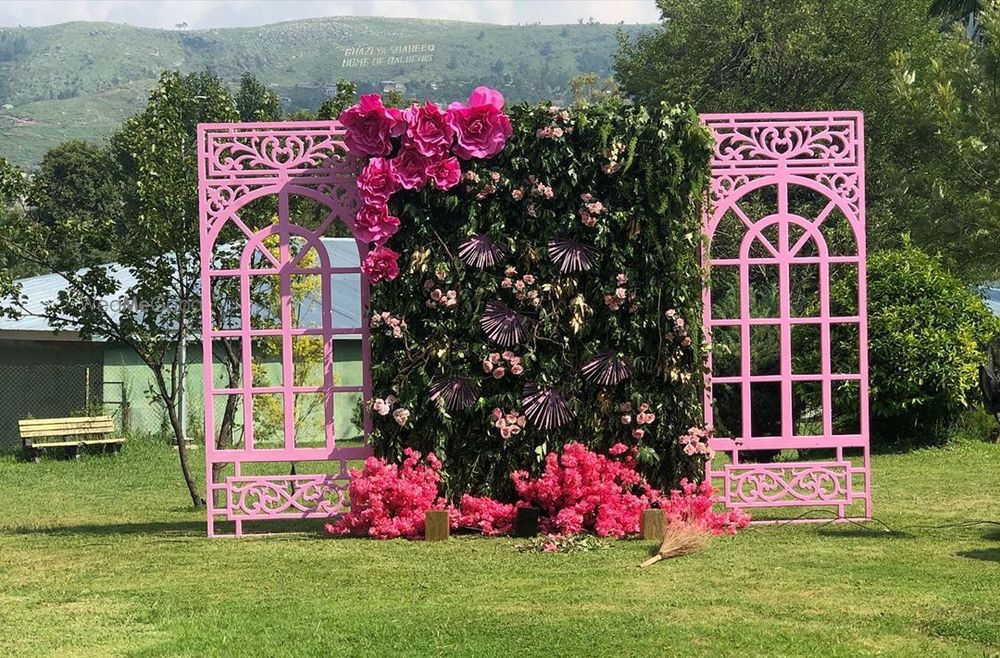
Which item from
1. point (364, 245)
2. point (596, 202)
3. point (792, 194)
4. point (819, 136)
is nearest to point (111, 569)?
point (364, 245)

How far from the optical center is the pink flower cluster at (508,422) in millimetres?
9812

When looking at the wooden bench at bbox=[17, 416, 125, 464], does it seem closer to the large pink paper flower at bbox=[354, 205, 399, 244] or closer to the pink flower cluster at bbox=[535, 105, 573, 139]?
the large pink paper flower at bbox=[354, 205, 399, 244]

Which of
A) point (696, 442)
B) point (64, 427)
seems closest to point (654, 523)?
point (696, 442)

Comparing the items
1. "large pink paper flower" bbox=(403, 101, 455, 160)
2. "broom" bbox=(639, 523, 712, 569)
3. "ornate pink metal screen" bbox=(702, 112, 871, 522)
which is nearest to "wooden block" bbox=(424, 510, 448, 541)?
"broom" bbox=(639, 523, 712, 569)

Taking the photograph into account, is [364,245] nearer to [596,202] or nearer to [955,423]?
[596,202]

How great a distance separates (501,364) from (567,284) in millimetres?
764

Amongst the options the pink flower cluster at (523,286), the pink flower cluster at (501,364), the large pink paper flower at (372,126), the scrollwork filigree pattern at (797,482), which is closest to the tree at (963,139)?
the scrollwork filigree pattern at (797,482)

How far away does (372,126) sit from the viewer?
32.6ft

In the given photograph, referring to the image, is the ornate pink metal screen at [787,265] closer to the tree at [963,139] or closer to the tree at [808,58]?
the tree at [963,139]

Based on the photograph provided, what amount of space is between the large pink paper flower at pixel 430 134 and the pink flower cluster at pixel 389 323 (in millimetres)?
1218

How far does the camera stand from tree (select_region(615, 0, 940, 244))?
24203mm

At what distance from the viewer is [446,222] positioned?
997 cm

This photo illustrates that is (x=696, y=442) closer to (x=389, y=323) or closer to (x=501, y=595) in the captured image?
(x=389, y=323)

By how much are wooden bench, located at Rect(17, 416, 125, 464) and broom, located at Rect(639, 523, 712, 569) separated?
13802mm
